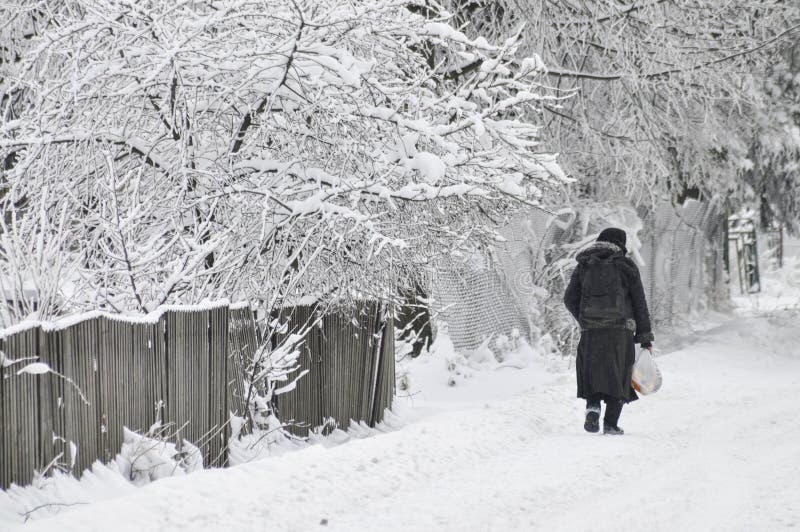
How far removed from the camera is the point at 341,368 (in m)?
8.20

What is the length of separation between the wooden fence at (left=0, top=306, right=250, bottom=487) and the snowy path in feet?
1.63

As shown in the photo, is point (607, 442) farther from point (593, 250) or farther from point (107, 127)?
point (107, 127)

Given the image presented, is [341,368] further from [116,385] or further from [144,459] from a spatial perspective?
[116,385]

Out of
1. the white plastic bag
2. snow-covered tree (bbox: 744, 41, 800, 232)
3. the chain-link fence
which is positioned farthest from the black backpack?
snow-covered tree (bbox: 744, 41, 800, 232)

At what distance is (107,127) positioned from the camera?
23.2ft

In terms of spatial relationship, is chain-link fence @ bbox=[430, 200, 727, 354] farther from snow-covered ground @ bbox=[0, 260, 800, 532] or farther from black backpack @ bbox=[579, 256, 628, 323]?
snow-covered ground @ bbox=[0, 260, 800, 532]

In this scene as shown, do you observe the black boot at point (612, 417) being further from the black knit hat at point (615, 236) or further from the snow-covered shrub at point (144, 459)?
the snow-covered shrub at point (144, 459)

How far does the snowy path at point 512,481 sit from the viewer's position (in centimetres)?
500

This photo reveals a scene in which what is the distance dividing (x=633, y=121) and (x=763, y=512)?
7.54 metres

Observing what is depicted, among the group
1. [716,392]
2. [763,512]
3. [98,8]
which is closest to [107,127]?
[98,8]

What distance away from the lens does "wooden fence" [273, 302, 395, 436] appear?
757 cm

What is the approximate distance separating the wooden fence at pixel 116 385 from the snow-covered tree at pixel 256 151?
1.26 ft

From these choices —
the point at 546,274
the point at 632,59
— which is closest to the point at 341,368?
the point at 632,59

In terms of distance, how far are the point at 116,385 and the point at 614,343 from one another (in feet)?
14.1
